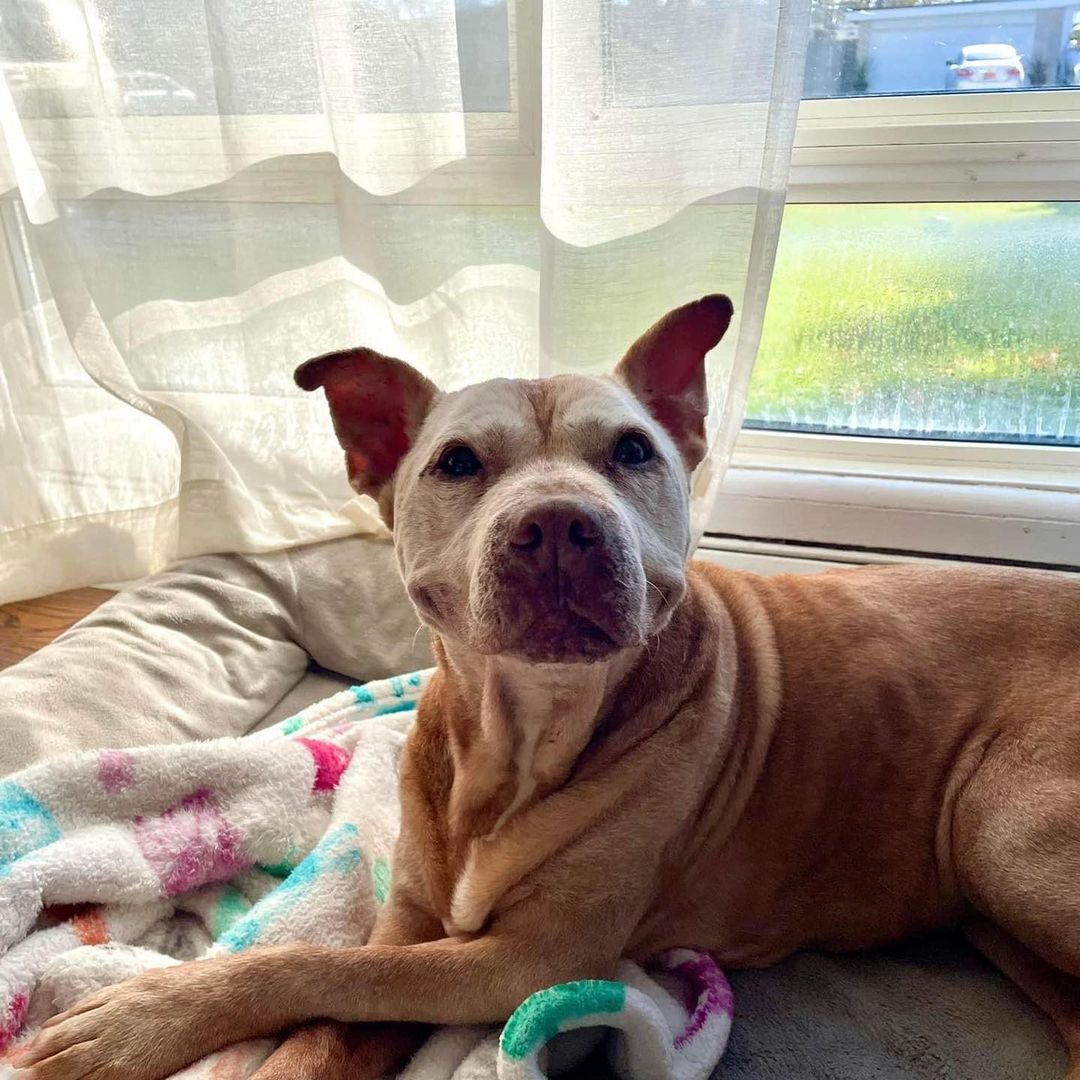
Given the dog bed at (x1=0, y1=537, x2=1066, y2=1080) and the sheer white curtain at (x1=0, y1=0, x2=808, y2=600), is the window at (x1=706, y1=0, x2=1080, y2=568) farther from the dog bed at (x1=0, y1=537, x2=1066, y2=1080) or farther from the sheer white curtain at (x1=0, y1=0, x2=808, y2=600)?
the dog bed at (x1=0, y1=537, x2=1066, y2=1080)

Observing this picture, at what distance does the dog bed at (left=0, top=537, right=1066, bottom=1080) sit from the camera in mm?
1688

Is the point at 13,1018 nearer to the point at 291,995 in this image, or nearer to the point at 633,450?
the point at 291,995

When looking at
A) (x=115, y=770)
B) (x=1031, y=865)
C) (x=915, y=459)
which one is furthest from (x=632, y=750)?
(x=915, y=459)

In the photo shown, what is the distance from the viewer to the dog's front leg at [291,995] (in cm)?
148

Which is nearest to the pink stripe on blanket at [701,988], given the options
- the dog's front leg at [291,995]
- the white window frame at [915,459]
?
the dog's front leg at [291,995]

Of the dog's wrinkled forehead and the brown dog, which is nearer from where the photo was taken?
the brown dog

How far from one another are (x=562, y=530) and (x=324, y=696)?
1.56m

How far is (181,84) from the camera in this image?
2482 millimetres

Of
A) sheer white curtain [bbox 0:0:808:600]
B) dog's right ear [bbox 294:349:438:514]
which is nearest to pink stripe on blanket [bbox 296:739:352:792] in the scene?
dog's right ear [bbox 294:349:438:514]

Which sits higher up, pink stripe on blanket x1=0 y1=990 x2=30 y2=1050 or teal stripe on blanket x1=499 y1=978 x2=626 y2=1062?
teal stripe on blanket x1=499 y1=978 x2=626 y2=1062

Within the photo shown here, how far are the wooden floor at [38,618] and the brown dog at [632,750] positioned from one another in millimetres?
Result: 1672

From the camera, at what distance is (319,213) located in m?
Result: 2.60

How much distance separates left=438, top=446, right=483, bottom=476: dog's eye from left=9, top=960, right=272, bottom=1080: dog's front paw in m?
0.85

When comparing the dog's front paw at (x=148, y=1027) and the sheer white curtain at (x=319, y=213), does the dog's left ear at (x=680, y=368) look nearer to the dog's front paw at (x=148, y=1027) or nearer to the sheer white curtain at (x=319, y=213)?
the sheer white curtain at (x=319, y=213)
